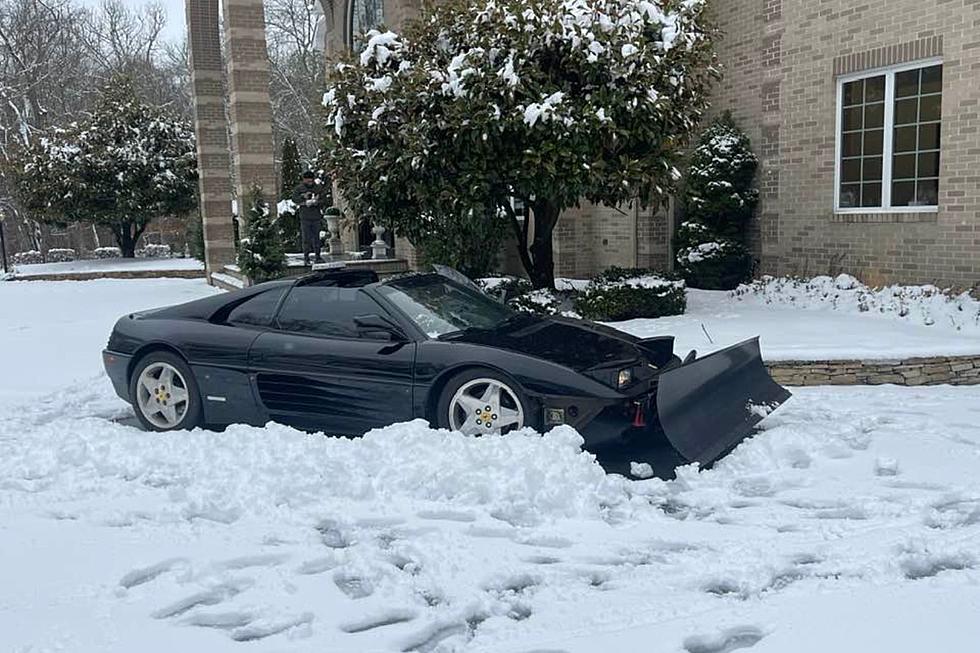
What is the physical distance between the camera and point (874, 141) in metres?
11.3

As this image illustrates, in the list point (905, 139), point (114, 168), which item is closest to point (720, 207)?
point (905, 139)

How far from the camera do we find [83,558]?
413 cm

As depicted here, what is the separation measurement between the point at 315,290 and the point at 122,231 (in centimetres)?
2252

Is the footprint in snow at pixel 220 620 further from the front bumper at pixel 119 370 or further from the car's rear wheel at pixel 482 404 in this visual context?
the front bumper at pixel 119 370

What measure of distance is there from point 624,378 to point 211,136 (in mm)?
16566

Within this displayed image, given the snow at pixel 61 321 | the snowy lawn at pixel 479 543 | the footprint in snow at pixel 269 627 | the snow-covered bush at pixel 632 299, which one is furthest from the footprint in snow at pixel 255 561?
the snow-covered bush at pixel 632 299

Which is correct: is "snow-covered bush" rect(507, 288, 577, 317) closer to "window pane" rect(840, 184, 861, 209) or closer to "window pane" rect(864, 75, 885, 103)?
"window pane" rect(840, 184, 861, 209)

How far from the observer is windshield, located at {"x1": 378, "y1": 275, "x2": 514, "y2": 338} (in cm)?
597

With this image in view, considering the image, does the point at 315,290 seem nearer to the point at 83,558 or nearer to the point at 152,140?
the point at 83,558

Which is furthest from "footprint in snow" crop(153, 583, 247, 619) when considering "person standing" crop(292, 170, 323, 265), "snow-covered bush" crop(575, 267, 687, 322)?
"person standing" crop(292, 170, 323, 265)

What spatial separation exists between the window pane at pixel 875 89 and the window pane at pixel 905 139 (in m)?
0.52

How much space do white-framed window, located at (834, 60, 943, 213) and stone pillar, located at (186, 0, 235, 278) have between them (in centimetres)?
1362

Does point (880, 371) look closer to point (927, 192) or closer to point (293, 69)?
point (927, 192)

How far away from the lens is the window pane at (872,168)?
11.3 metres
